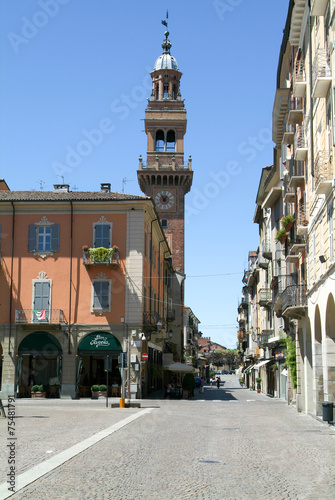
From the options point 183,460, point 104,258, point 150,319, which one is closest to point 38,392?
point 150,319

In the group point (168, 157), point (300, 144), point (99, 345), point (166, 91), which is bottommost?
point (99, 345)

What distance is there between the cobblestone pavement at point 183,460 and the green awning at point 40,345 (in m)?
16.9

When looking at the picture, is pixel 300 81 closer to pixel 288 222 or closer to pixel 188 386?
pixel 288 222

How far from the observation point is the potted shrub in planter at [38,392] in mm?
38031

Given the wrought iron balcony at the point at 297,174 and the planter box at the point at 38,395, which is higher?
the wrought iron balcony at the point at 297,174

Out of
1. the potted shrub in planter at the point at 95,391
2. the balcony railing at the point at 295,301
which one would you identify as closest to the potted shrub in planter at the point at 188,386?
the potted shrub in planter at the point at 95,391

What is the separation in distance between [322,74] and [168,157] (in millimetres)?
55247

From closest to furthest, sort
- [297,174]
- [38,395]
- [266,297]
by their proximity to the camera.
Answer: [297,174] → [38,395] → [266,297]

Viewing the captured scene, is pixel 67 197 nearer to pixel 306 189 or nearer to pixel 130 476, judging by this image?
pixel 306 189

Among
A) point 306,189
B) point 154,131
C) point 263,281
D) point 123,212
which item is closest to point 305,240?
point 306,189

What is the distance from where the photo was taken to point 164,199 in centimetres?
7156

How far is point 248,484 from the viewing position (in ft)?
33.3

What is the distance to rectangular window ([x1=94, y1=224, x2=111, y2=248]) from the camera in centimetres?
3932

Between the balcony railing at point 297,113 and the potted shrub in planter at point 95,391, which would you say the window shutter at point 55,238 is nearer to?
the potted shrub in planter at point 95,391
